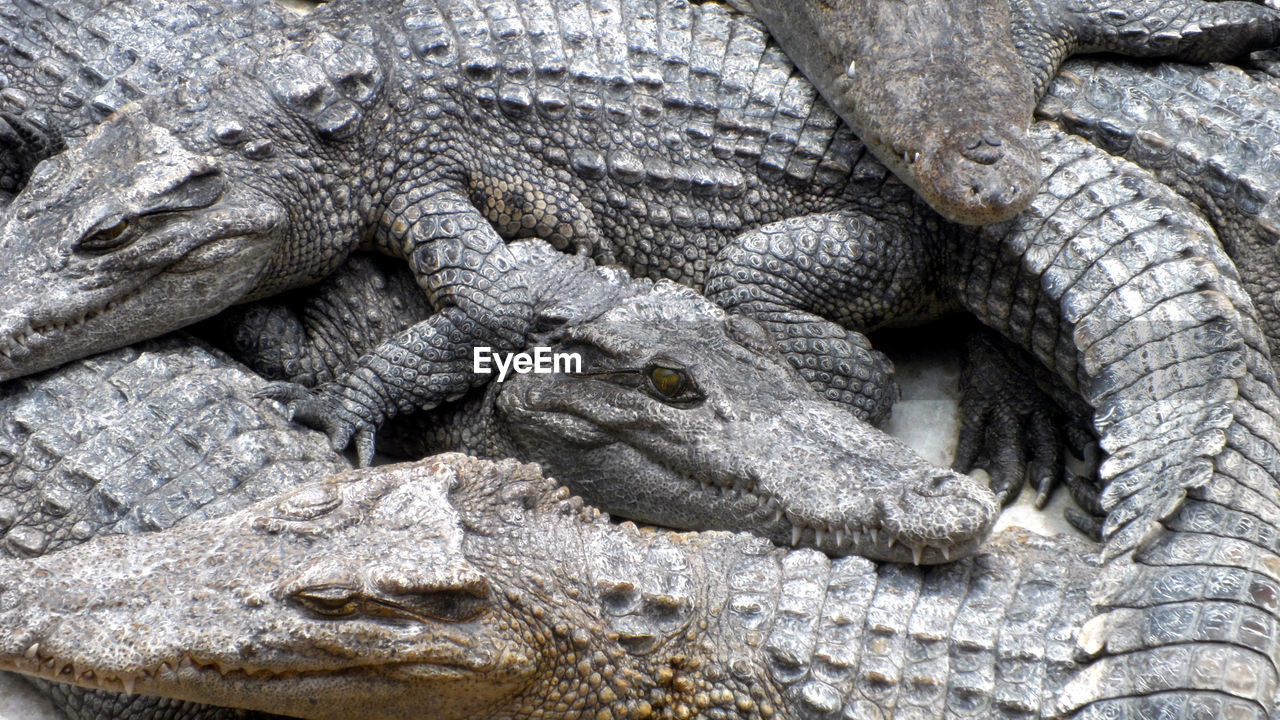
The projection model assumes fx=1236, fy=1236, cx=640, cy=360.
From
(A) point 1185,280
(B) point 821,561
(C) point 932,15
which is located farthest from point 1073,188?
(B) point 821,561

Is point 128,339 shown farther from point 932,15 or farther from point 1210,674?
point 1210,674

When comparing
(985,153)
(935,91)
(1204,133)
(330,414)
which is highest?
(1204,133)

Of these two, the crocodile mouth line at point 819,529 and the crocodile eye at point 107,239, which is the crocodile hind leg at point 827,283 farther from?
the crocodile eye at point 107,239

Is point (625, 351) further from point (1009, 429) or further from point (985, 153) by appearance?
point (1009, 429)

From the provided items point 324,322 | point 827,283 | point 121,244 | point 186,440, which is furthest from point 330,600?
point 827,283

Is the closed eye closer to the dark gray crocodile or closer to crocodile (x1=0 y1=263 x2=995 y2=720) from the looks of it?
crocodile (x1=0 y1=263 x2=995 y2=720)

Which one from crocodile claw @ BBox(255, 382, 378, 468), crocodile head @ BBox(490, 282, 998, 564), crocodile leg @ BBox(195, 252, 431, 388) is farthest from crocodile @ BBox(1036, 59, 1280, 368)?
crocodile claw @ BBox(255, 382, 378, 468)

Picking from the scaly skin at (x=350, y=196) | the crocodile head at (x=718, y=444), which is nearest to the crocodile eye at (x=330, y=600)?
the crocodile head at (x=718, y=444)
